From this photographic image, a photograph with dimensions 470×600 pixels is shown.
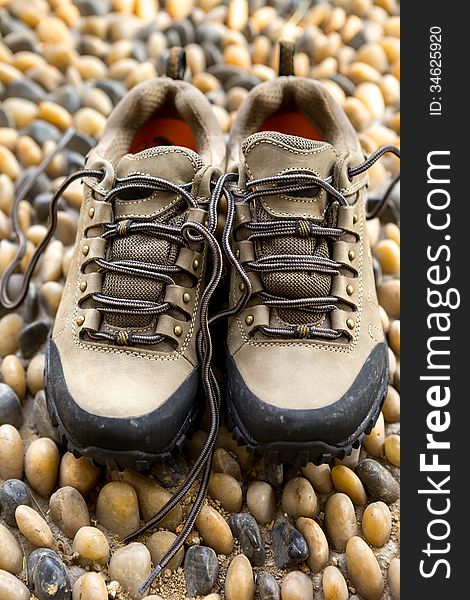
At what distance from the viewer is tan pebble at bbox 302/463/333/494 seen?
1.87ft

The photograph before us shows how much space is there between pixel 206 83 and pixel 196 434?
51 centimetres

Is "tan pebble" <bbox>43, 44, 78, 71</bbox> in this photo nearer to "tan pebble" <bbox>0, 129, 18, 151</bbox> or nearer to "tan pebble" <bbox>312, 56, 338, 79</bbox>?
"tan pebble" <bbox>0, 129, 18, 151</bbox>

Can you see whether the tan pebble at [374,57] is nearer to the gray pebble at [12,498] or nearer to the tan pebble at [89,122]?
the tan pebble at [89,122]

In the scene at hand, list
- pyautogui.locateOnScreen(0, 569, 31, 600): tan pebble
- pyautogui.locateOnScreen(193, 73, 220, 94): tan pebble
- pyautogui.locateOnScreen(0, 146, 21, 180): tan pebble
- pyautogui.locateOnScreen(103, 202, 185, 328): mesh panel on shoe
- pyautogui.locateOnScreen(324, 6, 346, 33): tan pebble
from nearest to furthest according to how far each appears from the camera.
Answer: pyautogui.locateOnScreen(0, 569, 31, 600): tan pebble → pyautogui.locateOnScreen(103, 202, 185, 328): mesh panel on shoe → pyautogui.locateOnScreen(0, 146, 21, 180): tan pebble → pyautogui.locateOnScreen(193, 73, 220, 94): tan pebble → pyautogui.locateOnScreen(324, 6, 346, 33): tan pebble

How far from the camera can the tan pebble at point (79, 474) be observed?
1.83 feet

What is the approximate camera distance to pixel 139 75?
93cm

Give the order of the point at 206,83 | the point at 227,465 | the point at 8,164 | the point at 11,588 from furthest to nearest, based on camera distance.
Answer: the point at 206,83 < the point at 8,164 < the point at 227,465 < the point at 11,588

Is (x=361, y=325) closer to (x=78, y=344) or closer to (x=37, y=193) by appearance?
(x=78, y=344)

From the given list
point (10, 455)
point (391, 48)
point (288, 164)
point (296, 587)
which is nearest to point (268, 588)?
point (296, 587)

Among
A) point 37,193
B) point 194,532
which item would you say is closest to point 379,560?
point 194,532

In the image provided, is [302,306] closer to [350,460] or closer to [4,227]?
[350,460]

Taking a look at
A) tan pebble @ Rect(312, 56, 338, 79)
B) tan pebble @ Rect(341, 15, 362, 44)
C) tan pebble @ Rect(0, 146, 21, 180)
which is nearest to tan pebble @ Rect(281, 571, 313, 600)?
tan pebble @ Rect(0, 146, 21, 180)

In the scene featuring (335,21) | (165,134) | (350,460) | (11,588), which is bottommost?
(11,588)

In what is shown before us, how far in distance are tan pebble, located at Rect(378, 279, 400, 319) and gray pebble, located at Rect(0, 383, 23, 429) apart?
1.25 feet
